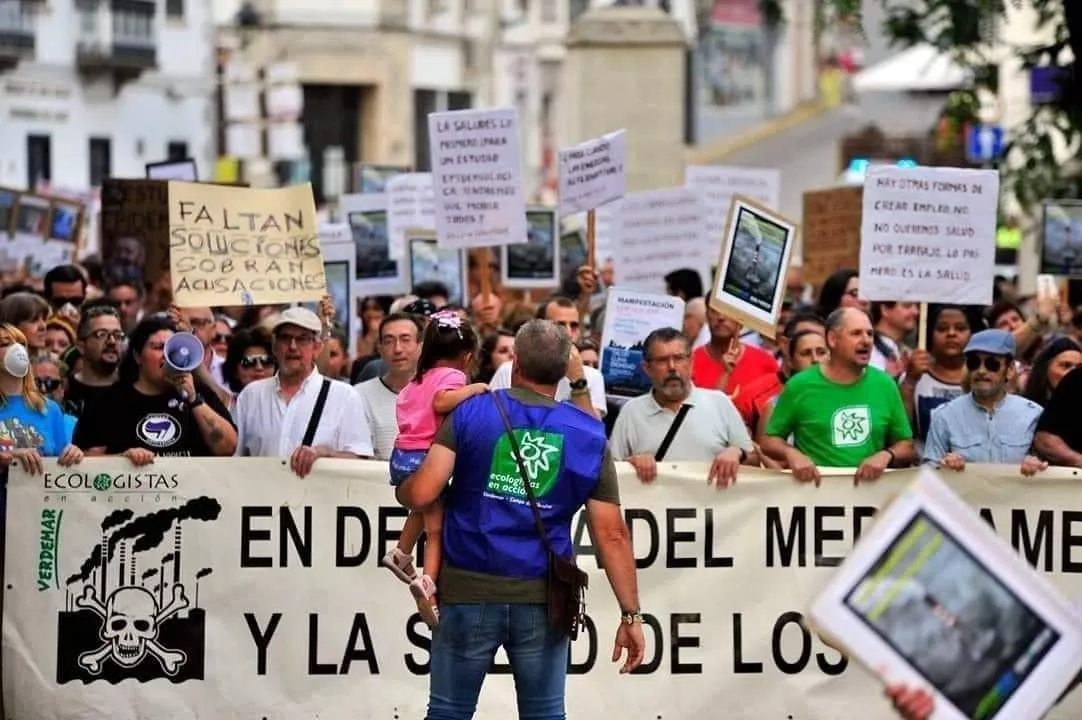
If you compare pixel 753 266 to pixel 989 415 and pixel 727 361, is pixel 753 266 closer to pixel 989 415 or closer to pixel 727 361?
pixel 727 361

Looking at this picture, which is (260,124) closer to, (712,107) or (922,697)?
(712,107)

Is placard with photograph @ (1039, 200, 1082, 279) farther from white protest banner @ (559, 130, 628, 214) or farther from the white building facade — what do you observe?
the white building facade

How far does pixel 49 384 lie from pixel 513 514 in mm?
3981

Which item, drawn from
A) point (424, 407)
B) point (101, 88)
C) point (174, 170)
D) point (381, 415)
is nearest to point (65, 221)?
point (174, 170)

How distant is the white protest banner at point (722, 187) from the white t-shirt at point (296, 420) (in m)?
7.92

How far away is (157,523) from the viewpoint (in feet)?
33.3

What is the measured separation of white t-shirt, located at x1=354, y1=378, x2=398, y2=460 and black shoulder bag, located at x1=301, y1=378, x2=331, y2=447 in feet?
0.90

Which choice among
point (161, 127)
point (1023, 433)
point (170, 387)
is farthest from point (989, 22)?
point (161, 127)

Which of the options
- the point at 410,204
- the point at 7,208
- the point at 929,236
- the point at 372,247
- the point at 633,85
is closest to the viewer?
the point at 929,236

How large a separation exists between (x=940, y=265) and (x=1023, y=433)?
82.7 inches

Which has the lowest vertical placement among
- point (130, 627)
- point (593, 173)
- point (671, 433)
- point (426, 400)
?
point (130, 627)

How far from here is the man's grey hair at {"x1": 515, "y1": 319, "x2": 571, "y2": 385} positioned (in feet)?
26.1

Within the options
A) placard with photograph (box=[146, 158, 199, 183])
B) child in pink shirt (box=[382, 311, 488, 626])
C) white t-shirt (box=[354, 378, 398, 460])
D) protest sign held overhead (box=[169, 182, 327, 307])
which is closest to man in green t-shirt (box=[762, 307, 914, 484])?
white t-shirt (box=[354, 378, 398, 460])

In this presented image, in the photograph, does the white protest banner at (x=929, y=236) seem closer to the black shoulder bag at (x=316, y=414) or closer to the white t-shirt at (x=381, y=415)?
the white t-shirt at (x=381, y=415)
